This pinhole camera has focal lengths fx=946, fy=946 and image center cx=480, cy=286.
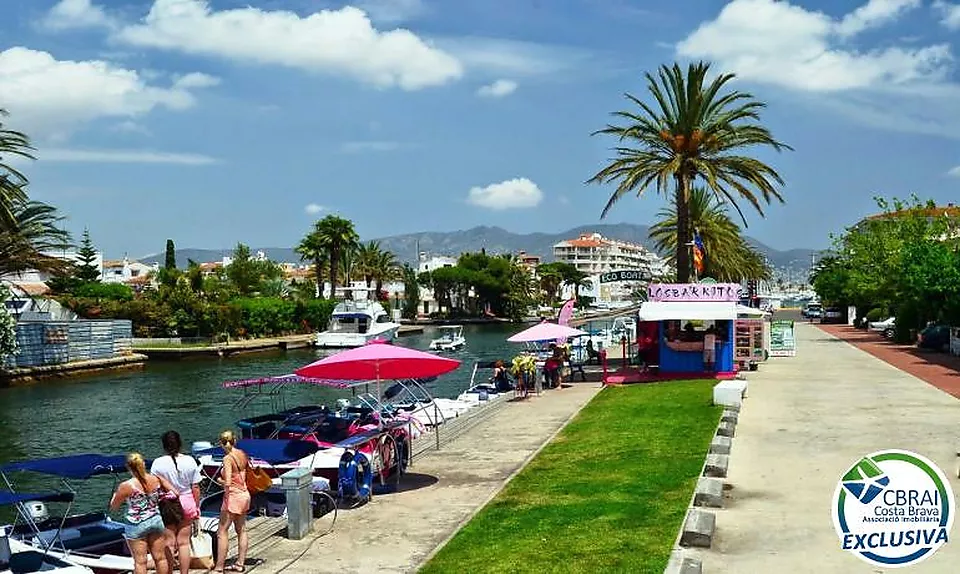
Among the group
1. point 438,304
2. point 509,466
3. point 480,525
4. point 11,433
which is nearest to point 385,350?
point 509,466

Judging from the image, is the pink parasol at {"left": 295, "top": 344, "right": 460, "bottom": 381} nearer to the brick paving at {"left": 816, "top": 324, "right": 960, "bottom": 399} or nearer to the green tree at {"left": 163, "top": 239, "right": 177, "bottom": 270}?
the brick paving at {"left": 816, "top": 324, "right": 960, "bottom": 399}

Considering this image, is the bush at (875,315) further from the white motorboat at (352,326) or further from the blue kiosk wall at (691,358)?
the blue kiosk wall at (691,358)

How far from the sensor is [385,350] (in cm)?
1720

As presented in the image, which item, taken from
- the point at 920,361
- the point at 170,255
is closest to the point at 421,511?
the point at 920,361

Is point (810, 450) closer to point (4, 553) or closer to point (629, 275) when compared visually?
point (4, 553)

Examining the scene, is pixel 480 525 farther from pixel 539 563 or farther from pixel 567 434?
pixel 567 434

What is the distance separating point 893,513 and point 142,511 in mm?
8709

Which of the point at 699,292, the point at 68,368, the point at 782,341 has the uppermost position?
the point at 699,292

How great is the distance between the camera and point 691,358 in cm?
3328

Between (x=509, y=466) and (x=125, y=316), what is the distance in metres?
63.2

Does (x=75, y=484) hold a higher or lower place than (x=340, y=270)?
lower

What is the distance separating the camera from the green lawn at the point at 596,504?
37.2 ft

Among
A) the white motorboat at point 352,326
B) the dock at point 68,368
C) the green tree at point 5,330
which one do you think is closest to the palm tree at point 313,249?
the white motorboat at point 352,326

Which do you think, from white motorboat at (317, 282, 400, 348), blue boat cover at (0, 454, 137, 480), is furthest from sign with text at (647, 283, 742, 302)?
white motorboat at (317, 282, 400, 348)
